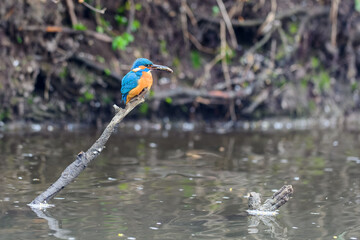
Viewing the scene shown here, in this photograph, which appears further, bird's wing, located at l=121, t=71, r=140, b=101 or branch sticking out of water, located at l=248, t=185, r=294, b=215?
bird's wing, located at l=121, t=71, r=140, b=101

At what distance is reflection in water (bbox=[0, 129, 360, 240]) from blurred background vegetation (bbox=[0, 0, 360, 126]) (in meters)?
1.11

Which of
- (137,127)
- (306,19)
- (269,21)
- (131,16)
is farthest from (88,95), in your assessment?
(306,19)

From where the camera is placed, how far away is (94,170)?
274 inches

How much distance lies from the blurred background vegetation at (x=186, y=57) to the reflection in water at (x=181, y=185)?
1.11 metres

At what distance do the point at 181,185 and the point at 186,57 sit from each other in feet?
19.0

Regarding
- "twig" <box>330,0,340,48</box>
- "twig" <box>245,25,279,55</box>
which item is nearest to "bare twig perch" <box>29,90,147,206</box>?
"twig" <box>245,25,279,55</box>

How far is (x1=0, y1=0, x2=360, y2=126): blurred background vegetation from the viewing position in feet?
33.8

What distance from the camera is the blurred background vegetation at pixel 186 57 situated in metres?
10.3

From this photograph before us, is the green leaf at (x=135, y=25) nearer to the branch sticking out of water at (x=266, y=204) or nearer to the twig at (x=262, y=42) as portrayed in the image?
the twig at (x=262, y=42)

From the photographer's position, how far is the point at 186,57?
Answer: 1180 cm

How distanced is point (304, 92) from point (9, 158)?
6.70 metres

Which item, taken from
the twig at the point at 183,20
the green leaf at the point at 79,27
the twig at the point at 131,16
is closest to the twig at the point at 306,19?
the twig at the point at 183,20

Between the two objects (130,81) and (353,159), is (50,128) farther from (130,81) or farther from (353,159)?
(130,81)

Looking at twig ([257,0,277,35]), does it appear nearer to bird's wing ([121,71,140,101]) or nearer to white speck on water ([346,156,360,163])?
white speck on water ([346,156,360,163])
